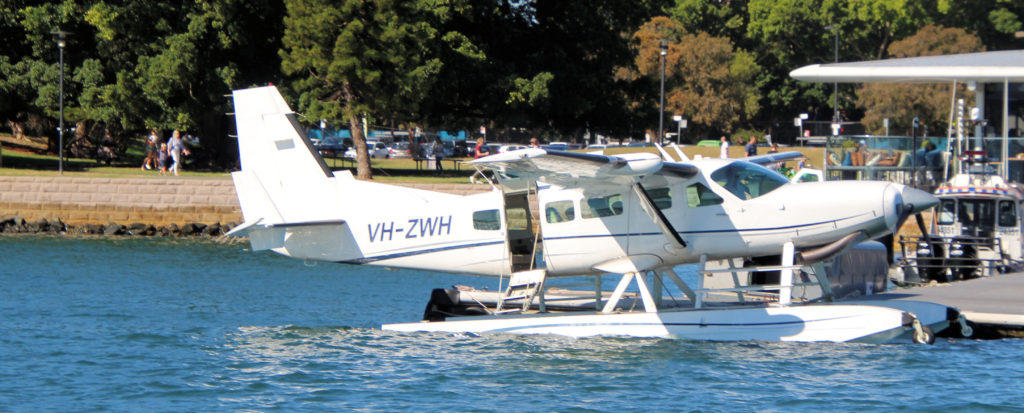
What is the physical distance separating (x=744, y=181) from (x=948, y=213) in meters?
9.84

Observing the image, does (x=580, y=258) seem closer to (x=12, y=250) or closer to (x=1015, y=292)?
(x=1015, y=292)

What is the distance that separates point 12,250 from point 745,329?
815 inches

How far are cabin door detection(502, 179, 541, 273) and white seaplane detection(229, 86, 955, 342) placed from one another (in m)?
0.03

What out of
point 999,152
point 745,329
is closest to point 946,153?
point 999,152

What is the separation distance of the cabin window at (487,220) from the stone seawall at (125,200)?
56.3 ft

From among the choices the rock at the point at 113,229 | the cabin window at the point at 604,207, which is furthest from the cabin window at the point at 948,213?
the rock at the point at 113,229

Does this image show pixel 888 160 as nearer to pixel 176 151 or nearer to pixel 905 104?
pixel 176 151

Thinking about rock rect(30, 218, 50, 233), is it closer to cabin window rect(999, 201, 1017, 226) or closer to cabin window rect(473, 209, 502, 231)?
cabin window rect(473, 209, 502, 231)

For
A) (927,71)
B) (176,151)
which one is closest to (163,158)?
(176,151)

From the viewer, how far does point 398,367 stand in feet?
49.2

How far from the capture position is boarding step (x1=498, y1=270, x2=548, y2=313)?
1620cm

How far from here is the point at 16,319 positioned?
1845 centimetres

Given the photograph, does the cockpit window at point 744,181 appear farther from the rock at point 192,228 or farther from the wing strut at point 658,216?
the rock at point 192,228

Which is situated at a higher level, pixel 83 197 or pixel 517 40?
pixel 517 40
